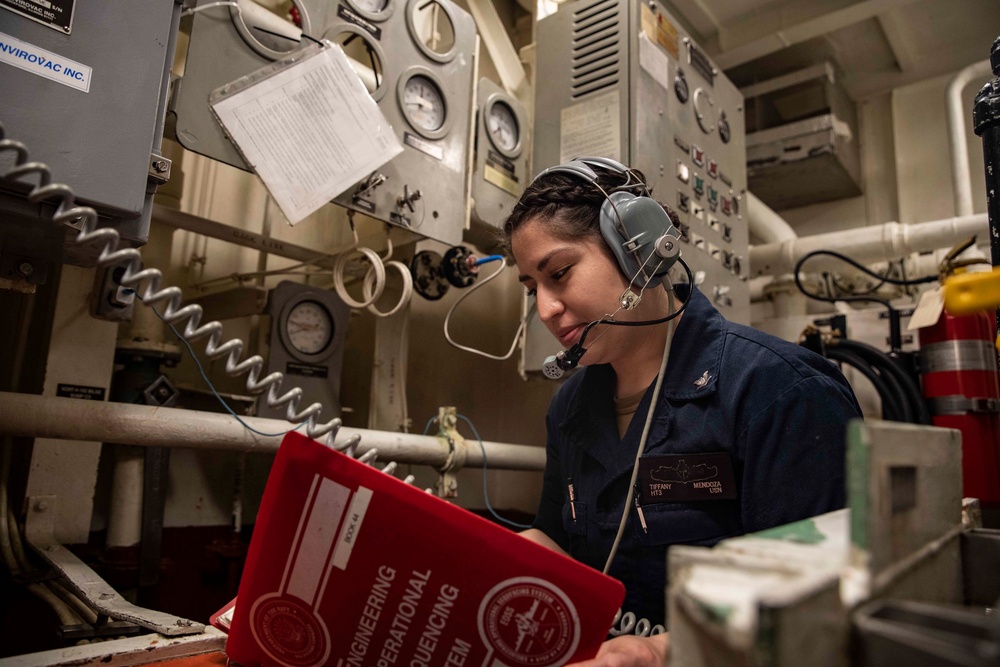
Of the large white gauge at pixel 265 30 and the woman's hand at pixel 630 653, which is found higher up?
the large white gauge at pixel 265 30

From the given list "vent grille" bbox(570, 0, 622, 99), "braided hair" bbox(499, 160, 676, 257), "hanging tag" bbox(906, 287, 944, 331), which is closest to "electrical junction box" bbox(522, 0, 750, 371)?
"vent grille" bbox(570, 0, 622, 99)

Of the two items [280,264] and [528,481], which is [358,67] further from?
[528,481]

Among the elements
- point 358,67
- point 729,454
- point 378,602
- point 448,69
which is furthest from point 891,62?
point 378,602

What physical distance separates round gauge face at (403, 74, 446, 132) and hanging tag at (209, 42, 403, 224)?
0.65 feet

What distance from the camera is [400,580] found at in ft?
1.84

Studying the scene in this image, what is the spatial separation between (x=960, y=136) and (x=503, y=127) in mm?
1990

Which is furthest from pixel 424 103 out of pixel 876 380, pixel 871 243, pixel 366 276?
pixel 871 243

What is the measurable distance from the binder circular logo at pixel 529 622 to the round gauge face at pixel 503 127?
163 cm

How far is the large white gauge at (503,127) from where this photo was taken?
1.92 meters

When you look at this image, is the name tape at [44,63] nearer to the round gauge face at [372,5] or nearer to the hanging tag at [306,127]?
the hanging tag at [306,127]

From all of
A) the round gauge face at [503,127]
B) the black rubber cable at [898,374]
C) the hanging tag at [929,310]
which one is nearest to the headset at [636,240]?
the round gauge face at [503,127]

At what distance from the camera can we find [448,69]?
174 cm

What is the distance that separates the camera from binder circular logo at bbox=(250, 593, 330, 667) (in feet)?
1.95

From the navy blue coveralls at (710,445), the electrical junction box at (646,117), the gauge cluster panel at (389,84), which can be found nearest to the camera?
the navy blue coveralls at (710,445)
